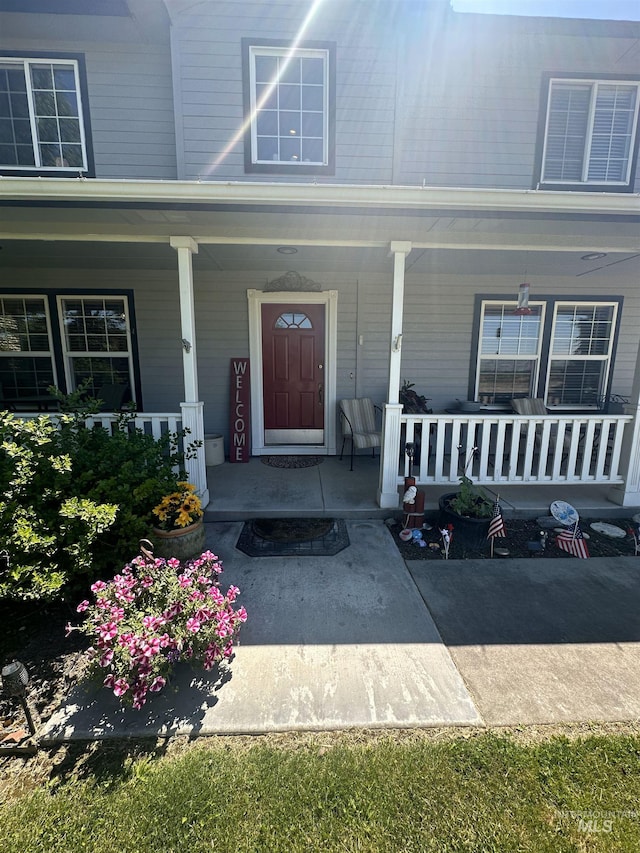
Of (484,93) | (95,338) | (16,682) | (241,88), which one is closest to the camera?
(16,682)

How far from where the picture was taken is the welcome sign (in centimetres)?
521

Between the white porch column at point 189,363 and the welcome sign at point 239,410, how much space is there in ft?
4.70

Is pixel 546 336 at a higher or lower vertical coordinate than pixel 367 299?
lower

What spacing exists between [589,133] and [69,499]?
633 cm

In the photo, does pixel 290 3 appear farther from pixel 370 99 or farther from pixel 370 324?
pixel 370 324

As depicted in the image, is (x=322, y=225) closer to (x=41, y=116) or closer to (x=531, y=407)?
(x=531, y=407)

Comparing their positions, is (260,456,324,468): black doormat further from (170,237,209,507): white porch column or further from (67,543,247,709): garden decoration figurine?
(67,543,247,709): garden decoration figurine

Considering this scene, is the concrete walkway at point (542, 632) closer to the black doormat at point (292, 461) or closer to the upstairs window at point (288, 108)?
the black doormat at point (292, 461)

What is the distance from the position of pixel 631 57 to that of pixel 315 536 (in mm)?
6266

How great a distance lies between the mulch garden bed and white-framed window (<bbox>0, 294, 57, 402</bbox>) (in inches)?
182

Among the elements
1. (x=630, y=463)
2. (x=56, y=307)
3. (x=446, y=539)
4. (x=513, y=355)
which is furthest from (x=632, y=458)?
(x=56, y=307)

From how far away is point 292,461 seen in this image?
520cm

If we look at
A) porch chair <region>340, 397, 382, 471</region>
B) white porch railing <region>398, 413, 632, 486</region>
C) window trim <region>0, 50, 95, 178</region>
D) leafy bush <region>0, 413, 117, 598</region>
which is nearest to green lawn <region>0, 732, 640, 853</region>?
leafy bush <region>0, 413, 117, 598</region>

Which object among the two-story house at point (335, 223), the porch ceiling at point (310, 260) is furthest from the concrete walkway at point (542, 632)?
the porch ceiling at point (310, 260)
